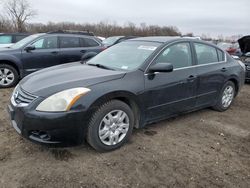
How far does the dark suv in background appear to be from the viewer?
22.2ft

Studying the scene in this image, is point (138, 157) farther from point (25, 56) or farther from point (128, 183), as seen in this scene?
point (25, 56)

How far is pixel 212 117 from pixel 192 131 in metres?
0.95

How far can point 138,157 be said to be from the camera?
3.29m

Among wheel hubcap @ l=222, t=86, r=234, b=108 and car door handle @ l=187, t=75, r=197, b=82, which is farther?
wheel hubcap @ l=222, t=86, r=234, b=108

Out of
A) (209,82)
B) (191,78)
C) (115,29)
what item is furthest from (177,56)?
(115,29)

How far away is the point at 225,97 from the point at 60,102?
367 centimetres

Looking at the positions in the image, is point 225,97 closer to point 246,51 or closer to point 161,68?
point 161,68

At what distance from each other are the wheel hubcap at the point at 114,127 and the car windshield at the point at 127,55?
743 millimetres

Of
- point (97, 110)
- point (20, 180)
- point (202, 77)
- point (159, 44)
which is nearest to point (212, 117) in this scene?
point (202, 77)

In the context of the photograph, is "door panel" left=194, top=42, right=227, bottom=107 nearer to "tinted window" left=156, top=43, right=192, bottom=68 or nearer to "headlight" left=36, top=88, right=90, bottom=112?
"tinted window" left=156, top=43, right=192, bottom=68

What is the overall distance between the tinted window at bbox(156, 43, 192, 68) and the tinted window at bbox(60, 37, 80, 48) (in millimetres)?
4444

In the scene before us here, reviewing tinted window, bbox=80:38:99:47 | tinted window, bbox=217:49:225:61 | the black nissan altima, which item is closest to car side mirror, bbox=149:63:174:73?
the black nissan altima

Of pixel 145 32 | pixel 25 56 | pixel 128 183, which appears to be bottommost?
pixel 128 183

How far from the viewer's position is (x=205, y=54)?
4.79 meters
